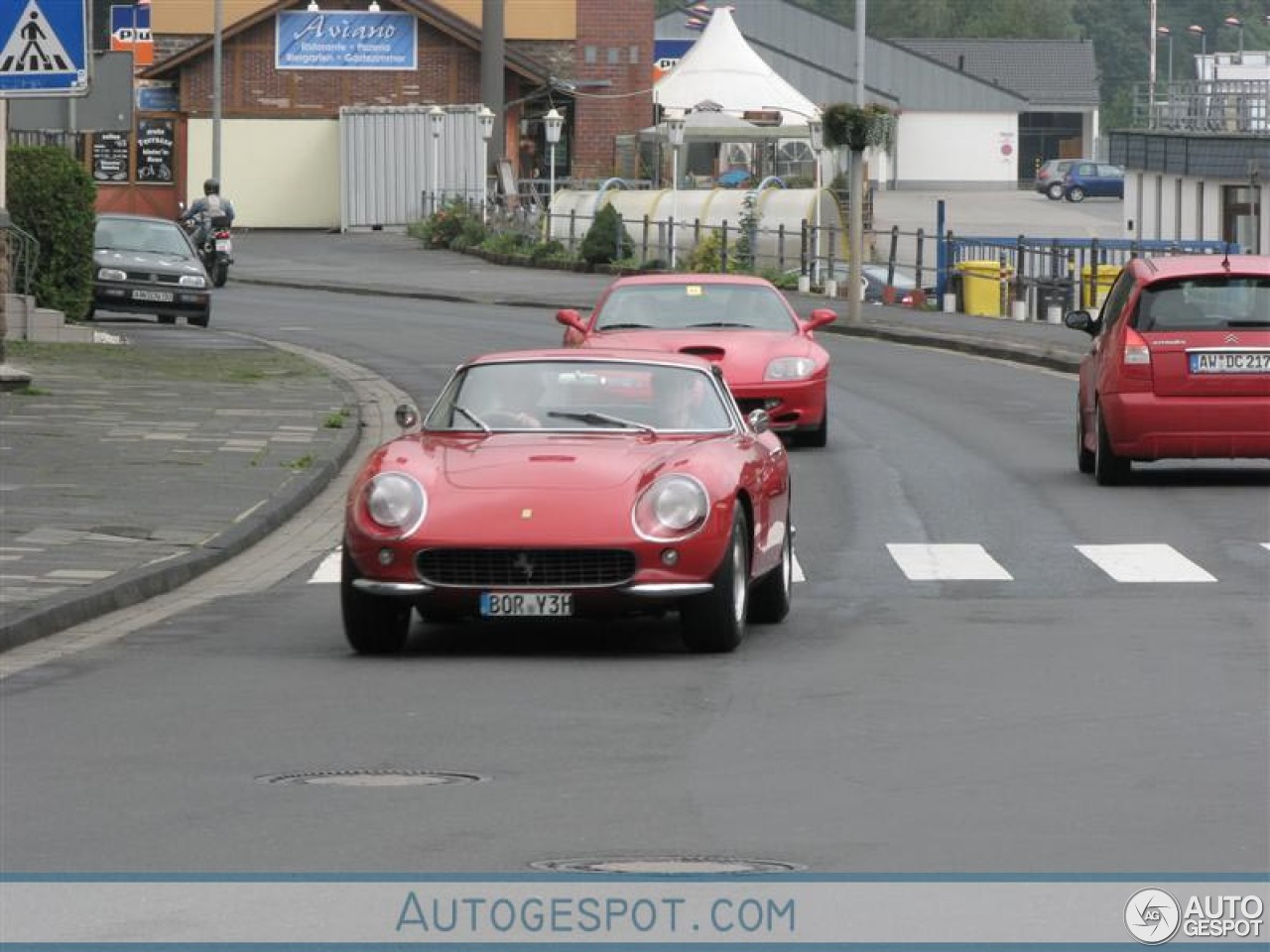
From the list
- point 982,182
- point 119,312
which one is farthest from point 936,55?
point 119,312

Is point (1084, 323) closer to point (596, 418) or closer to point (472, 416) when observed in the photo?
point (596, 418)

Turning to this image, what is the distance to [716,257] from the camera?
54.9 m

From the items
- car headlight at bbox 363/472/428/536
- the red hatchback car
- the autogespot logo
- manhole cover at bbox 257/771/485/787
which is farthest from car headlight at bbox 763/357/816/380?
the autogespot logo

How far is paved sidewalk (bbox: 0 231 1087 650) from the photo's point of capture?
596 inches

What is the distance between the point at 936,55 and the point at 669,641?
133 meters

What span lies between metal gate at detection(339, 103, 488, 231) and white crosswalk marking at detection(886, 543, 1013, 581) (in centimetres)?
6031

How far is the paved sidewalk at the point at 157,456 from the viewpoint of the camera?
1513cm

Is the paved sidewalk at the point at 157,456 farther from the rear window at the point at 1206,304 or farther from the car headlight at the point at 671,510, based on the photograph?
the rear window at the point at 1206,304

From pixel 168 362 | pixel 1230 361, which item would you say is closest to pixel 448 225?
pixel 168 362

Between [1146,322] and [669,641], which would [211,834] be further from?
[1146,322]

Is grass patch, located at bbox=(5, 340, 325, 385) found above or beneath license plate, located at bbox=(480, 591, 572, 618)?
beneath

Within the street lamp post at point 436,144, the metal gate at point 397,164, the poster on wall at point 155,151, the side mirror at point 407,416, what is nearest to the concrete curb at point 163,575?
the side mirror at point 407,416

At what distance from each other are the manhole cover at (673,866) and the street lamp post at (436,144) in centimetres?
6792

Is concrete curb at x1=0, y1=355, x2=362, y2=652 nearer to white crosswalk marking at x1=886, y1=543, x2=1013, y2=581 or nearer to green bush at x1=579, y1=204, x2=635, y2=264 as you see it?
white crosswalk marking at x1=886, y1=543, x2=1013, y2=581
